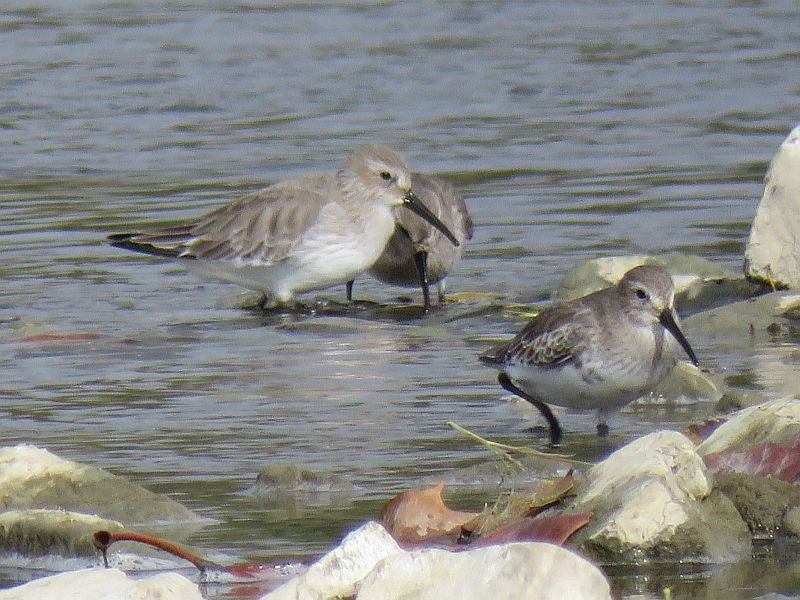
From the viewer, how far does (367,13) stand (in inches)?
822

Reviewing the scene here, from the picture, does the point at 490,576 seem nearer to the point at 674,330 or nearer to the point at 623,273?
the point at 674,330

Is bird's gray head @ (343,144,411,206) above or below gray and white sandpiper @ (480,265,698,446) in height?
below

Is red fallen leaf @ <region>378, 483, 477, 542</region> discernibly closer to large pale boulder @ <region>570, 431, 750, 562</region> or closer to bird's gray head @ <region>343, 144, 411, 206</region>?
large pale boulder @ <region>570, 431, 750, 562</region>

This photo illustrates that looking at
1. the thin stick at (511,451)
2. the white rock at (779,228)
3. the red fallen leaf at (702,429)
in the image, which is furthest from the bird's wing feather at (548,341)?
the white rock at (779,228)

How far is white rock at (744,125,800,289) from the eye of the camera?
931 cm

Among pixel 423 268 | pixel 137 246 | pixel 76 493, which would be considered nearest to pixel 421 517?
pixel 76 493

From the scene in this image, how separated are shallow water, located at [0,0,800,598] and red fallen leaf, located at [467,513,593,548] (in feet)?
0.94

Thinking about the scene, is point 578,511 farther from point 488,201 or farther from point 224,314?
point 488,201

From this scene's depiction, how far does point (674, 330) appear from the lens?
282 inches

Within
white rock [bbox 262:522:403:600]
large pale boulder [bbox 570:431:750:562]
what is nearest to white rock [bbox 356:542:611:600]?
white rock [bbox 262:522:403:600]

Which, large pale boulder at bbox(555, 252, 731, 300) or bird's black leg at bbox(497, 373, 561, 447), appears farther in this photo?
large pale boulder at bbox(555, 252, 731, 300)

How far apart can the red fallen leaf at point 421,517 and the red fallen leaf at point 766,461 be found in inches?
30.9

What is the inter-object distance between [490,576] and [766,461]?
5.58ft

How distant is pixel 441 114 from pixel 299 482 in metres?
10.2
